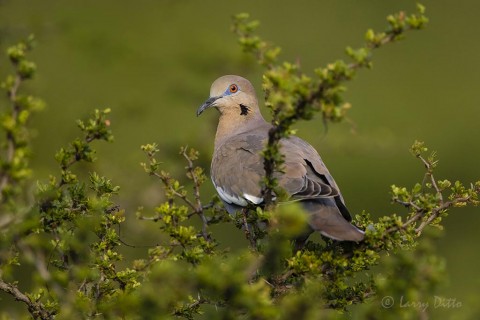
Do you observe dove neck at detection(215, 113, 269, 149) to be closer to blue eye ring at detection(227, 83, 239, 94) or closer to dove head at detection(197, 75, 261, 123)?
dove head at detection(197, 75, 261, 123)

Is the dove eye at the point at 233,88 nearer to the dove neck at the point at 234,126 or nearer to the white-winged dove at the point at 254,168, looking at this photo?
the white-winged dove at the point at 254,168

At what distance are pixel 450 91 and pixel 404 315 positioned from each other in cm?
2385

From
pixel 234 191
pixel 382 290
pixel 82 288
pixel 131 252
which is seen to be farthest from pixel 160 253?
pixel 131 252

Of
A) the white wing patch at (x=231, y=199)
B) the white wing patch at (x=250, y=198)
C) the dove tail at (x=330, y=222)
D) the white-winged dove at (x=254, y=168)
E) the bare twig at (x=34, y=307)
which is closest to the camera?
the bare twig at (x=34, y=307)

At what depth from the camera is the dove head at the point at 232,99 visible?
6.48 m

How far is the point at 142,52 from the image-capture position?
9992 mm

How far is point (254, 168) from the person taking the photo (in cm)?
531

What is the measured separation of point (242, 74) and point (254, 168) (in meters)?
3.09

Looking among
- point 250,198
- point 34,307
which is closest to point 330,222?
point 250,198

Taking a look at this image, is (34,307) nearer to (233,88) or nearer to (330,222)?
(330,222)

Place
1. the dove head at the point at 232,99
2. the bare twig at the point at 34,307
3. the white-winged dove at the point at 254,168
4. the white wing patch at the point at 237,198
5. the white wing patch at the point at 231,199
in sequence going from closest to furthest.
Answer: the bare twig at the point at 34,307
the white-winged dove at the point at 254,168
the white wing patch at the point at 237,198
the white wing patch at the point at 231,199
the dove head at the point at 232,99

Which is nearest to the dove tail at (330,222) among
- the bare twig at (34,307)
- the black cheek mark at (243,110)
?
the bare twig at (34,307)

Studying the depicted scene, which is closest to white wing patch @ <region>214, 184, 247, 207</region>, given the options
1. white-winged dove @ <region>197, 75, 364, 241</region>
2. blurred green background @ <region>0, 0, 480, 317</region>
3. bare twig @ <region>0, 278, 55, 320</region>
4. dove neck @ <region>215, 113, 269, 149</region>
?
white-winged dove @ <region>197, 75, 364, 241</region>

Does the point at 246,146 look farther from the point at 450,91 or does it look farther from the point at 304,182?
the point at 450,91
